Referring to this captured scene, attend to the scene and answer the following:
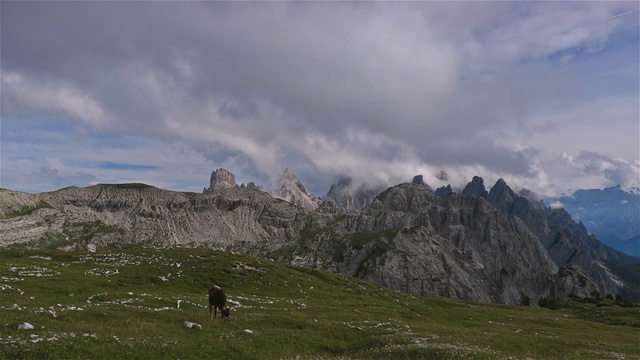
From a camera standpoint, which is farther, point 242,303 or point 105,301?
point 242,303

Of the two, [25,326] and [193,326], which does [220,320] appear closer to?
[193,326]

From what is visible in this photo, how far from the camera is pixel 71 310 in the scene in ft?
110

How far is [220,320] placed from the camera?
3678 centimetres

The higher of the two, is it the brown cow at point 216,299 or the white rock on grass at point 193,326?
the brown cow at point 216,299

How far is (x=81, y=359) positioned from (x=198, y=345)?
23.6 ft

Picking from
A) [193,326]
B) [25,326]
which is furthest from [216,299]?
[25,326]

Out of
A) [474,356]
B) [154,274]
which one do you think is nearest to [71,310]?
[474,356]

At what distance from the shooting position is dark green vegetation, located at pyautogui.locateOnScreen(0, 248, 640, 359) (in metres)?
24.2

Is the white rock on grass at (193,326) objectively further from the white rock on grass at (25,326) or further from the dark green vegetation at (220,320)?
the white rock on grass at (25,326)

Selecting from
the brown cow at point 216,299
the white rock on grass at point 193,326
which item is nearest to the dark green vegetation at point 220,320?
the white rock on grass at point 193,326

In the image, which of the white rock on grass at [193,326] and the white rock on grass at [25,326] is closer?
the white rock on grass at [25,326]

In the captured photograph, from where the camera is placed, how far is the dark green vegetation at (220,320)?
79.5 ft

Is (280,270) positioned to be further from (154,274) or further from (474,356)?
(474,356)

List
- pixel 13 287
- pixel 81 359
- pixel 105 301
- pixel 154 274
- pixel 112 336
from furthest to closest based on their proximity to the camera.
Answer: pixel 154 274 < pixel 13 287 < pixel 105 301 < pixel 112 336 < pixel 81 359
